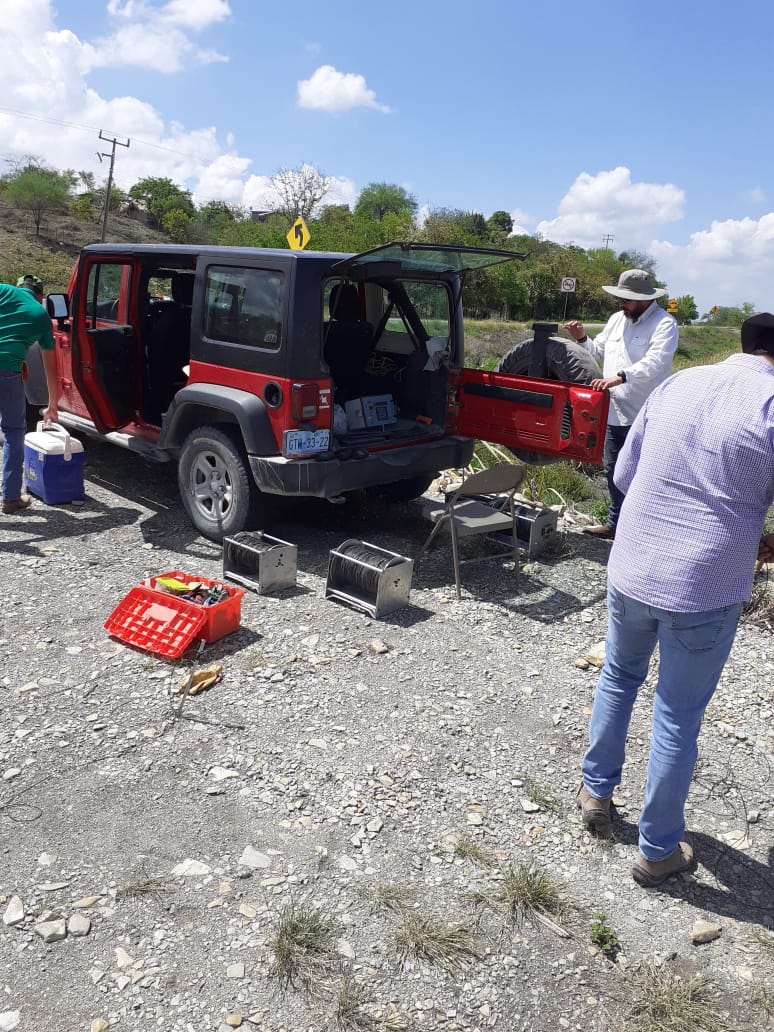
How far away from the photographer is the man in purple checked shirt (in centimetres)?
254

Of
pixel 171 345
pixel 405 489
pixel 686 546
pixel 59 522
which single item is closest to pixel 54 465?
pixel 59 522

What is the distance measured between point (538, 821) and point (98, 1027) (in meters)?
1.73

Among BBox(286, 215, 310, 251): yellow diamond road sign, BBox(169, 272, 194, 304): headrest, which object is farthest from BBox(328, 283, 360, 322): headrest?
BBox(286, 215, 310, 251): yellow diamond road sign

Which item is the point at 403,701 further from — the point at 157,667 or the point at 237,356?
the point at 237,356

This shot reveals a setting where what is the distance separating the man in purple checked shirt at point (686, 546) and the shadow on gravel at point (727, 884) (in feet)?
0.38

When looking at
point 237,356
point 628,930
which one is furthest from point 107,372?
point 628,930

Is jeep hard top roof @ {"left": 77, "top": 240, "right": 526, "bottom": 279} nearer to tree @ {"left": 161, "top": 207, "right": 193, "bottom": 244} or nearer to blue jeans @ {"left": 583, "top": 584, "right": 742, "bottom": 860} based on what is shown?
blue jeans @ {"left": 583, "top": 584, "right": 742, "bottom": 860}

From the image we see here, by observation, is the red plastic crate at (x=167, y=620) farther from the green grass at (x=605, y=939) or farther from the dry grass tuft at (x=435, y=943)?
the green grass at (x=605, y=939)

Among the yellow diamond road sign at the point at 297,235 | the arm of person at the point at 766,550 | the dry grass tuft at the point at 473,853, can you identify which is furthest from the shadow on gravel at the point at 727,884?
the yellow diamond road sign at the point at 297,235

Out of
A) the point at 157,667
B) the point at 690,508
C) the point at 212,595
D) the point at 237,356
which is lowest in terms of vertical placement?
the point at 157,667

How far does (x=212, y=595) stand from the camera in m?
4.52

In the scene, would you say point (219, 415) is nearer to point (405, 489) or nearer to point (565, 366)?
point (405, 489)

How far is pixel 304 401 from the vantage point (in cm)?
518

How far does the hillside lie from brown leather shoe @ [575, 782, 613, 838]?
118ft
